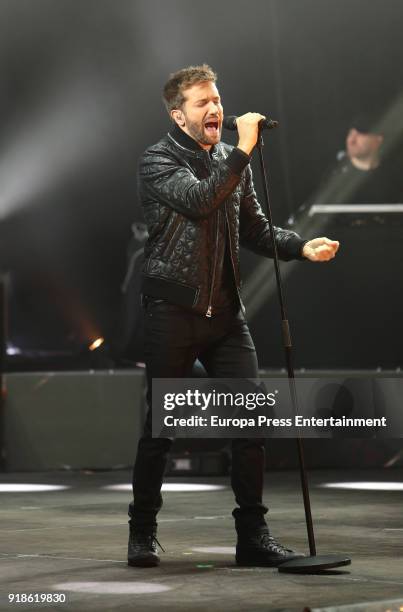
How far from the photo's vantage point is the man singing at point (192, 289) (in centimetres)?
364

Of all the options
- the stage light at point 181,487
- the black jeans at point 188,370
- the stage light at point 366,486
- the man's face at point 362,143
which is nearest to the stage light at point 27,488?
Answer: the stage light at point 181,487

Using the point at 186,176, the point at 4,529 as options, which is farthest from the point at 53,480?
the point at 186,176

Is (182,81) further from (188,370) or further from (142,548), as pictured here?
(142,548)

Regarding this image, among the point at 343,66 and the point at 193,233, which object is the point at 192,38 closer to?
the point at 343,66

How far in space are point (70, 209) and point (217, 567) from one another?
6811 millimetres

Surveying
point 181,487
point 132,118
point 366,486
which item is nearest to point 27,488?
point 181,487

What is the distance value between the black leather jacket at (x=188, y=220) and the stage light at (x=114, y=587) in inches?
32.7

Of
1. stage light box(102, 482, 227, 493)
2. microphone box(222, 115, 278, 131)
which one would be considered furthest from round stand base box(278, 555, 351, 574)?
stage light box(102, 482, 227, 493)

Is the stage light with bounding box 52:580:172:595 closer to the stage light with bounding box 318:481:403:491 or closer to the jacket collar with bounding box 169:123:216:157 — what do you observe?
the jacket collar with bounding box 169:123:216:157

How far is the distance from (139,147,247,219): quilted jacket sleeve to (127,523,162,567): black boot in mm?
924

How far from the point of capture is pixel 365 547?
13.3 feet

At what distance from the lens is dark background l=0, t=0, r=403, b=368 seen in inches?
372

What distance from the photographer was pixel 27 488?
21.7 ft

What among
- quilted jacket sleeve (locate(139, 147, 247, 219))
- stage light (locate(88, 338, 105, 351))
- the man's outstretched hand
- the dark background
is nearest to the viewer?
quilted jacket sleeve (locate(139, 147, 247, 219))
